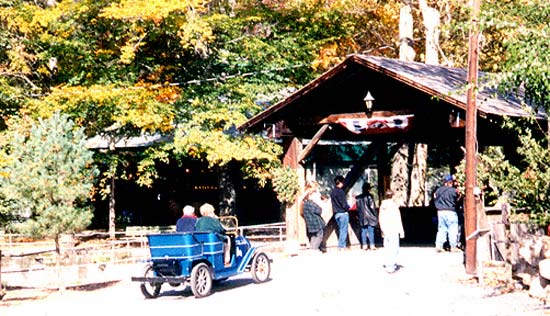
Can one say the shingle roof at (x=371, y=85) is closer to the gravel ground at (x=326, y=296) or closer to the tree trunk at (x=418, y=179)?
the gravel ground at (x=326, y=296)

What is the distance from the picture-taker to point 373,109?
838 inches

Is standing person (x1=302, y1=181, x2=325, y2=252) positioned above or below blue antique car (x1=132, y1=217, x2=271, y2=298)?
above

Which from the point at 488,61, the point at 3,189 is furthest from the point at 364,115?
the point at 488,61

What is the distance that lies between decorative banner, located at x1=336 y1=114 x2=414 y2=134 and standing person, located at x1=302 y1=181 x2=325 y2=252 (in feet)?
5.79

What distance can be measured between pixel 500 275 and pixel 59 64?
17348mm

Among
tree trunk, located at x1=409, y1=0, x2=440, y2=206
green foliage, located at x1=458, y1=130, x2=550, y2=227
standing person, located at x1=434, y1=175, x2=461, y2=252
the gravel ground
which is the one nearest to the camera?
the gravel ground

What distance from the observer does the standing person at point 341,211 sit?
21.2 meters

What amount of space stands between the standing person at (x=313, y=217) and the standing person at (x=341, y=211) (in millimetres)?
409

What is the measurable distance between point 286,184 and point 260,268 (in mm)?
5497

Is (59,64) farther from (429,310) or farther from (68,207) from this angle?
(429,310)

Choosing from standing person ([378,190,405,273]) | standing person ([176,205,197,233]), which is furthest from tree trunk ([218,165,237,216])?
standing person ([176,205,197,233])

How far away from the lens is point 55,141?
1755 centimetres

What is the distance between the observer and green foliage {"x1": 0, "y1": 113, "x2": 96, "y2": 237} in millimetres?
17297

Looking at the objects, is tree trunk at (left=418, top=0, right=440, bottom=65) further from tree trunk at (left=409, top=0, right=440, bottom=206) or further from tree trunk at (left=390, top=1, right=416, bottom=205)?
tree trunk at (left=390, top=1, right=416, bottom=205)
